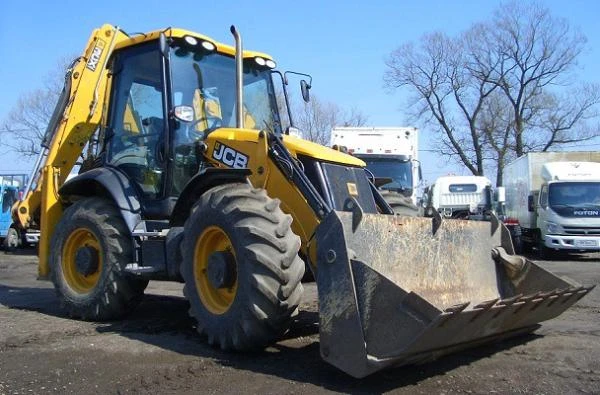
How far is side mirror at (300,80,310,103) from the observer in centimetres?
772

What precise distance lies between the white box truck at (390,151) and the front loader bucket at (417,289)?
8867 millimetres

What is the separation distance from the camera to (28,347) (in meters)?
5.93

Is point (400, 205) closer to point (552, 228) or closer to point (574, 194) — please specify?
point (552, 228)

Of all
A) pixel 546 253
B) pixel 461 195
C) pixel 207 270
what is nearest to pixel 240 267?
pixel 207 270

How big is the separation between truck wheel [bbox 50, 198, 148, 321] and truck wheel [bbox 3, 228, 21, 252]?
15.8 meters

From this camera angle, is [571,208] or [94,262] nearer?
[94,262]

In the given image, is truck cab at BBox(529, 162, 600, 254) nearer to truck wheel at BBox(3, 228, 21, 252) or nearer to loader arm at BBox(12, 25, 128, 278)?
loader arm at BBox(12, 25, 128, 278)

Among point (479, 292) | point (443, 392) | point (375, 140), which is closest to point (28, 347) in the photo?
point (443, 392)

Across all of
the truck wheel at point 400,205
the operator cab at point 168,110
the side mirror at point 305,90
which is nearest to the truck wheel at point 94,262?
the operator cab at point 168,110

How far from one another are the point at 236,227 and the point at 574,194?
14.6 meters

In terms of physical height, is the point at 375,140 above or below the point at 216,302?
above

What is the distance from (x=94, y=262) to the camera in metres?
7.07

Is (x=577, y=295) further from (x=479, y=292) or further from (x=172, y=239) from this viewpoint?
(x=172, y=239)

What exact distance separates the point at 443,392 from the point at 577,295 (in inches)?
80.6
